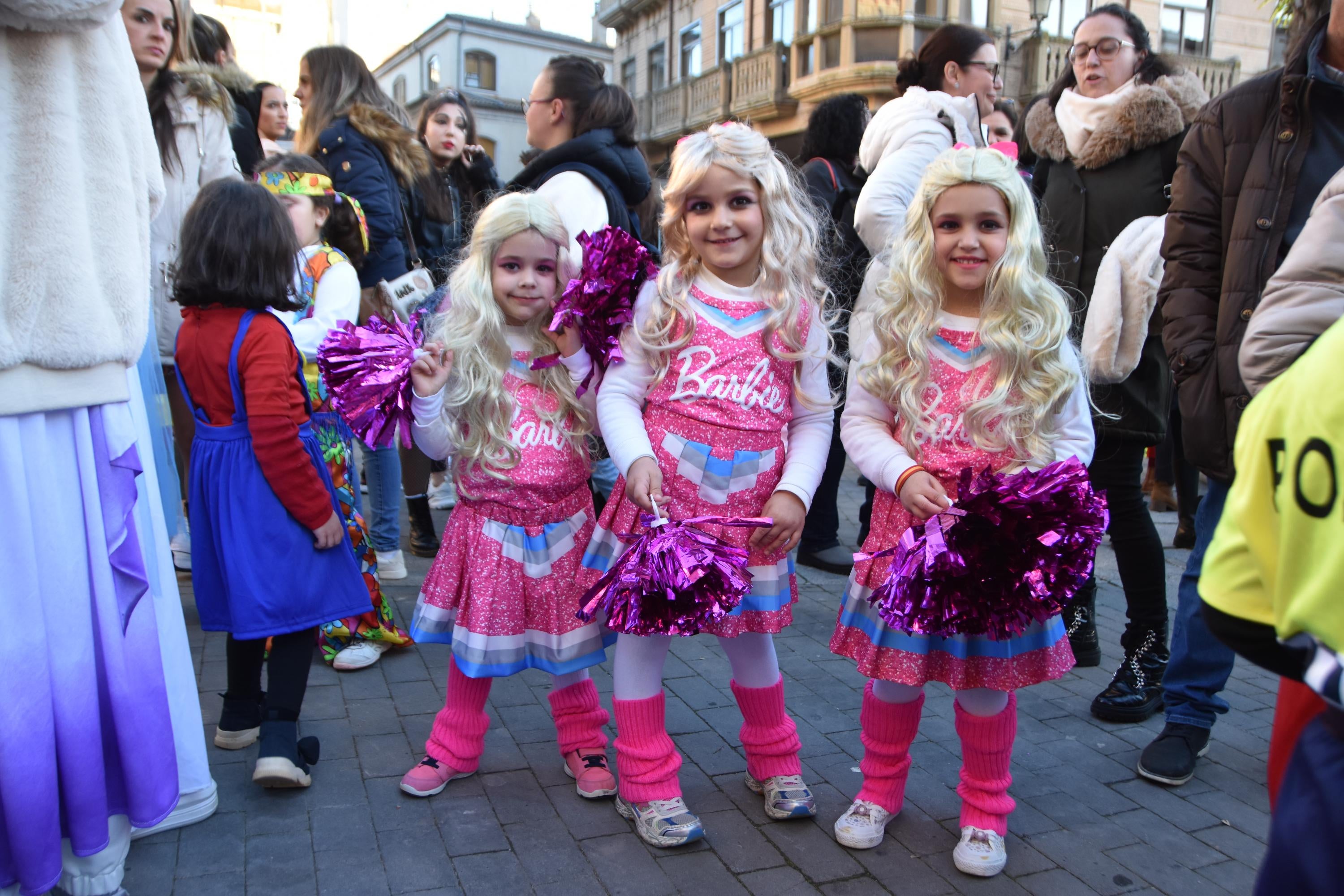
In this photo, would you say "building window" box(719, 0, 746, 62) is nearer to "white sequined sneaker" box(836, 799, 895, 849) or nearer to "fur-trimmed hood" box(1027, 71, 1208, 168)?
"fur-trimmed hood" box(1027, 71, 1208, 168)

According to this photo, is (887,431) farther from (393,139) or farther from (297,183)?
(393,139)

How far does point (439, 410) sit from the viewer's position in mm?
2754

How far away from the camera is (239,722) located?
9.79ft

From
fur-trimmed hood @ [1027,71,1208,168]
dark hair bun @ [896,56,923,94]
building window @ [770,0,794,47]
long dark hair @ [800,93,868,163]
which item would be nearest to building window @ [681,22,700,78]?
building window @ [770,0,794,47]

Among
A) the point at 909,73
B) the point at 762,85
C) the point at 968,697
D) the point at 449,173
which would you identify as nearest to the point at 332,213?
the point at 449,173

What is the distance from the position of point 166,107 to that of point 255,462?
2.08 meters

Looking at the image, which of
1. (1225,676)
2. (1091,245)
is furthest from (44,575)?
(1091,245)

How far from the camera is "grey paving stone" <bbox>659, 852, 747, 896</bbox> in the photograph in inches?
95.4

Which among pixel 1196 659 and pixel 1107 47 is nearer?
pixel 1196 659

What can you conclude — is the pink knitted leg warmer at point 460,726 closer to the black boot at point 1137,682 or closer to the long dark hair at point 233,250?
the long dark hair at point 233,250

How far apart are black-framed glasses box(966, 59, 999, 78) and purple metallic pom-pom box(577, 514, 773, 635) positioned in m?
2.74

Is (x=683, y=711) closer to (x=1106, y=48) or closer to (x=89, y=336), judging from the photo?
(x=89, y=336)

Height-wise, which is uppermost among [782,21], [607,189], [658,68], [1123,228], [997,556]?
[658,68]

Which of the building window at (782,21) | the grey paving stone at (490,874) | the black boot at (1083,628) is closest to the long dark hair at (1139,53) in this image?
the black boot at (1083,628)
